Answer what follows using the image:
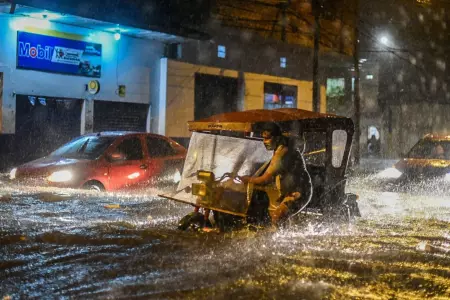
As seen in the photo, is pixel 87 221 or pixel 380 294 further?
pixel 87 221

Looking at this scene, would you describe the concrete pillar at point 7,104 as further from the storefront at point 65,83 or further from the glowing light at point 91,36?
the glowing light at point 91,36

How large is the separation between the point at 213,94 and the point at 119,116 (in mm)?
4649

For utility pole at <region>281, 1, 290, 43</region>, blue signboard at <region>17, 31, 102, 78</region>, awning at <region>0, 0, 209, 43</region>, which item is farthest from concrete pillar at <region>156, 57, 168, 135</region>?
utility pole at <region>281, 1, 290, 43</region>

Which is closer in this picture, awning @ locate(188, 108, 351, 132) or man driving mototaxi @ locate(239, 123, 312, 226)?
man driving mototaxi @ locate(239, 123, 312, 226)

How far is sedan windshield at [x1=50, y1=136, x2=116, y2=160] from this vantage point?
482 inches

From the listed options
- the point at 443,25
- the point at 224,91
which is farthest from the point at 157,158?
the point at 443,25

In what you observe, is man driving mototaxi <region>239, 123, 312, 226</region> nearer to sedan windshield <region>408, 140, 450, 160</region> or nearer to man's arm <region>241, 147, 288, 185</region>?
man's arm <region>241, 147, 288, 185</region>

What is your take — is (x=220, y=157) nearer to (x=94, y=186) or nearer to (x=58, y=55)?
(x=94, y=186)

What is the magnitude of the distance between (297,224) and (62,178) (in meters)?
5.11

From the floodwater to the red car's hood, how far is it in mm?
725

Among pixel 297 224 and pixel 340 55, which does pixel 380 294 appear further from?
pixel 340 55

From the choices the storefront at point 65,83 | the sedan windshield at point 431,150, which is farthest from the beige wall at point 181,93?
the sedan windshield at point 431,150

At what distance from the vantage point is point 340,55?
28.1m

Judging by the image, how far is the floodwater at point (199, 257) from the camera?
580cm
